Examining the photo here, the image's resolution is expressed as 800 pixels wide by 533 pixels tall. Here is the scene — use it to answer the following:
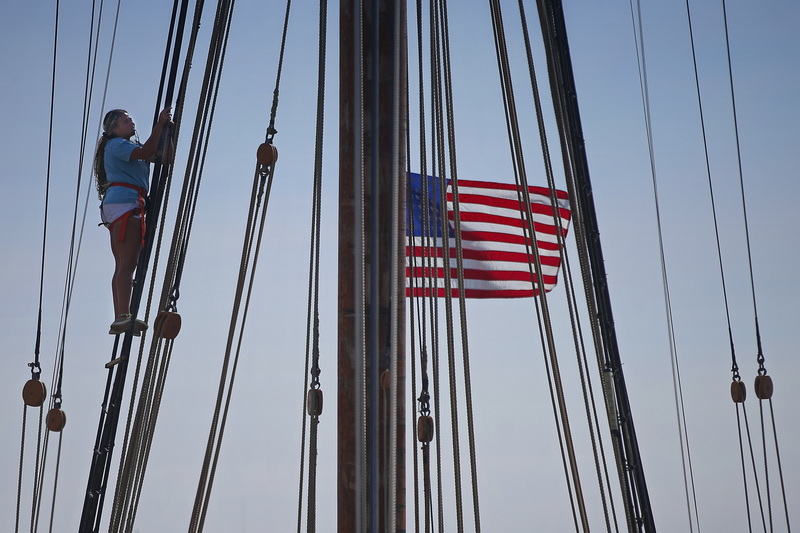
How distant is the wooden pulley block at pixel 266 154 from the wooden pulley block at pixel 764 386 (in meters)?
4.85

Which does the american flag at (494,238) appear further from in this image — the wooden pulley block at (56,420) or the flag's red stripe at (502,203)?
the wooden pulley block at (56,420)

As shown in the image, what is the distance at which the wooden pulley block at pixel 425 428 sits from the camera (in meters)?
7.85

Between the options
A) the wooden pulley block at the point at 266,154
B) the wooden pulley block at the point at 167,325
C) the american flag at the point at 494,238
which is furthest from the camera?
the american flag at the point at 494,238

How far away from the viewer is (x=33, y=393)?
8367mm

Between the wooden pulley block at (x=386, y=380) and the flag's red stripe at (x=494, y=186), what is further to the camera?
the flag's red stripe at (x=494, y=186)

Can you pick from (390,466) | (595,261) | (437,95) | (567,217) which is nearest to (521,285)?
(567,217)

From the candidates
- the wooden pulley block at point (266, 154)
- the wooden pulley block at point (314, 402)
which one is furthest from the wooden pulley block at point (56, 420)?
the wooden pulley block at point (266, 154)

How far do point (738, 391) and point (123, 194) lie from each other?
608cm

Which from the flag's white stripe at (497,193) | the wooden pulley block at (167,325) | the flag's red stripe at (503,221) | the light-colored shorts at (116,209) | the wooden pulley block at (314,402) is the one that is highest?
the flag's white stripe at (497,193)

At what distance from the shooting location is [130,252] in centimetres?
816

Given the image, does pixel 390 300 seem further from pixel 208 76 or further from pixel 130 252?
pixel 208 76

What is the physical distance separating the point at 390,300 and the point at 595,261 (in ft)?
12.3

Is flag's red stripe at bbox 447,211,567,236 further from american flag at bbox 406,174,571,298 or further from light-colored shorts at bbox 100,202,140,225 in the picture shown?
light-colored shorts at bbox 100,202,140,225

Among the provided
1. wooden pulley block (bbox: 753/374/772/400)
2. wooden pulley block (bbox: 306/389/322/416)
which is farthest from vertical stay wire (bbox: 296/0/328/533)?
wooden pulley block (bbox: 753/374/772/400)
